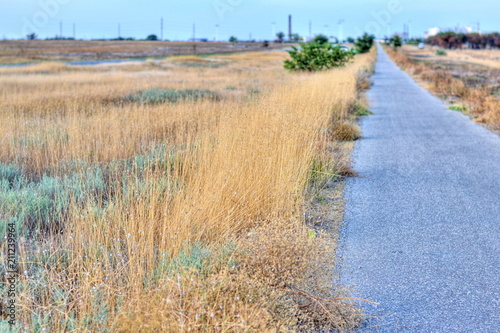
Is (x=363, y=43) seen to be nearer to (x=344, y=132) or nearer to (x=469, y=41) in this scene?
(x=344, y=132)

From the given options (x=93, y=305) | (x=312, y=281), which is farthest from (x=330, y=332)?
(x=93, y=305)

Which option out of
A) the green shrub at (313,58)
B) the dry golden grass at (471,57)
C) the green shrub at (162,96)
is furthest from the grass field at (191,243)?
the dry golden grass at (471,57)

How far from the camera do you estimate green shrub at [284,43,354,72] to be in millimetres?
26516

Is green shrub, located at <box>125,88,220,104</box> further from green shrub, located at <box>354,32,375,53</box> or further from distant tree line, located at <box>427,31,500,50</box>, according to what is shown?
distant tree line, located at <box>427,31,500,50</box>

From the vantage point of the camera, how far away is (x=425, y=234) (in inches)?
204

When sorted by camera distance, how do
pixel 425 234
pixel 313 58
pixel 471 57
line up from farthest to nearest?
pixel 471 57, pixel 313 58, pixel 425 234

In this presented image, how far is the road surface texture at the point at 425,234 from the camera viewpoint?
362cm

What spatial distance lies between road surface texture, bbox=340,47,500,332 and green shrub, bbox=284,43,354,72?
652 inches

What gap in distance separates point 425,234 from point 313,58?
882 inches

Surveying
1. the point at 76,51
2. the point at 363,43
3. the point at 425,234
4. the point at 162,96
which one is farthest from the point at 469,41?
the point at 425,234

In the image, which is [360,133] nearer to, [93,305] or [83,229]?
[83,229]

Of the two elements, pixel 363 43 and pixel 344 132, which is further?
pixel 363 43

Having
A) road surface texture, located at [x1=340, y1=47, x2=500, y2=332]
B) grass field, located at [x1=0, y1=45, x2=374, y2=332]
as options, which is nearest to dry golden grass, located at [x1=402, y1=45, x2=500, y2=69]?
road surface texture, located at [x1=340, y1=47, x2=500, y2=332]

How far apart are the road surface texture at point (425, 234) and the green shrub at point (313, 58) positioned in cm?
1657
